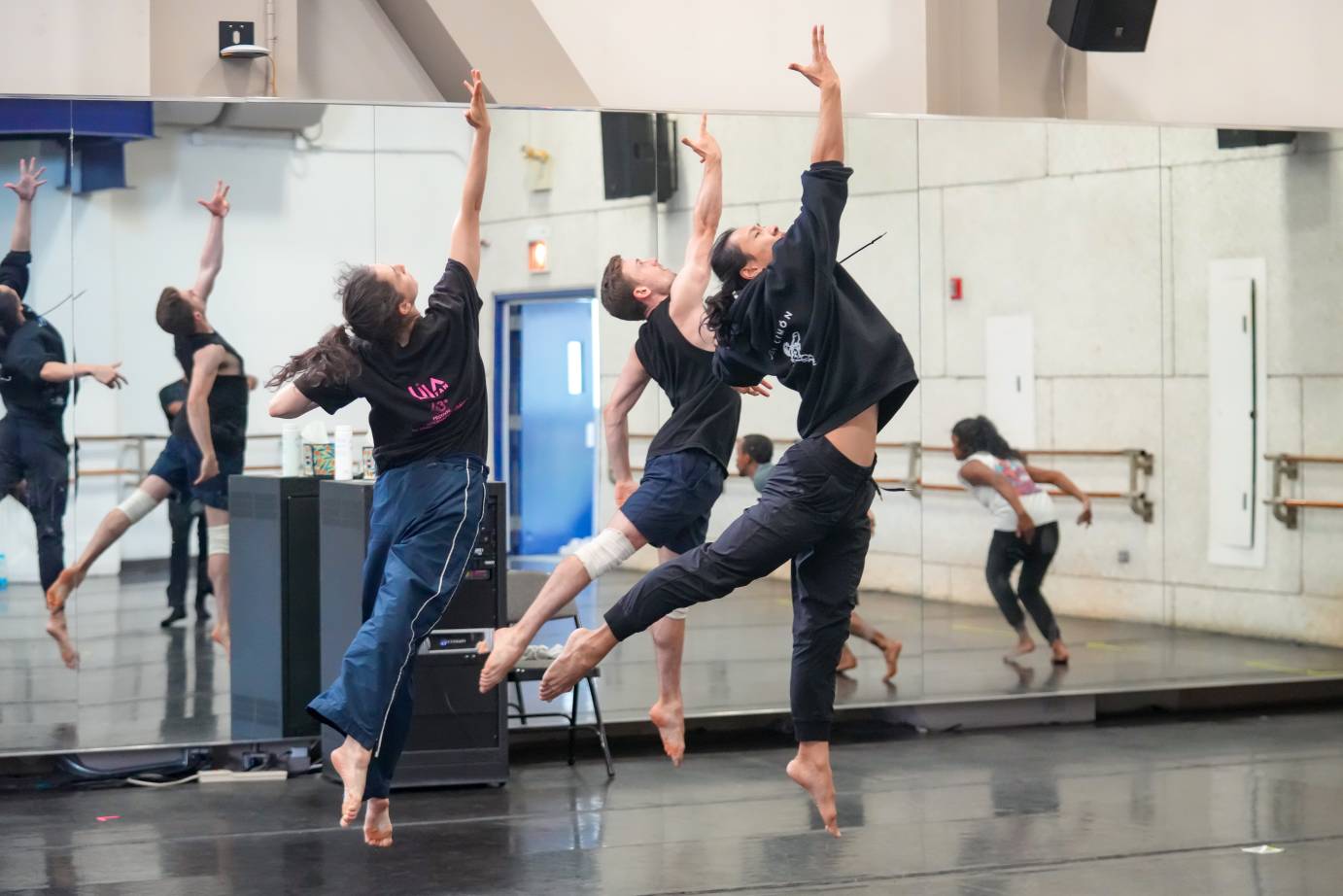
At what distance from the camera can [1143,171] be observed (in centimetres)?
734

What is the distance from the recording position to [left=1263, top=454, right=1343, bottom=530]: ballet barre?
24.8 feet

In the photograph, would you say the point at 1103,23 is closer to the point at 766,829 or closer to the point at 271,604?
the point at 766,829

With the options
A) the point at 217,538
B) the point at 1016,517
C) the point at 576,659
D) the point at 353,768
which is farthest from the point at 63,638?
the point at 1016,517

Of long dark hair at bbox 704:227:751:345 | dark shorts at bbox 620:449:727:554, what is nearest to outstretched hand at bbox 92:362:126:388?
dark shorts at bbox 620:449:727:554

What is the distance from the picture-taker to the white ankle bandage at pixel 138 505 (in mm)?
6160

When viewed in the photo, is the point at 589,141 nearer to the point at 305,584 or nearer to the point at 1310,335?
the point at 305,584

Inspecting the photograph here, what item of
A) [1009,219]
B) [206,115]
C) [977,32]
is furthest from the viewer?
[977,32]

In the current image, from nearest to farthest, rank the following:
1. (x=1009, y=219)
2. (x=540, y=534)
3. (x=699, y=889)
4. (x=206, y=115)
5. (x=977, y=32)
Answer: (x=699, y=889), (x=206, y=115), (x=540, y=534), (x=1009, y=219), (x=977, y=32)

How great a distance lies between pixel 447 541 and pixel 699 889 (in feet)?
4.17

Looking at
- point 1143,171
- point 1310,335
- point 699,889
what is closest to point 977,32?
point 1143,171

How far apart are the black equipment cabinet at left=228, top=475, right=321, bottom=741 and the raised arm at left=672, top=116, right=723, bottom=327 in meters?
1.91

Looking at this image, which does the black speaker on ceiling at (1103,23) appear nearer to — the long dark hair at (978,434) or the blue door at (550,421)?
the long dark hair at (978,434)

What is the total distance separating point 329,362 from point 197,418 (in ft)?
6.52

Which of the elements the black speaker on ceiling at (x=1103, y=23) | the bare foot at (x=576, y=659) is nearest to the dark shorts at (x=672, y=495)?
the bare foot at (x=576, y=659)
